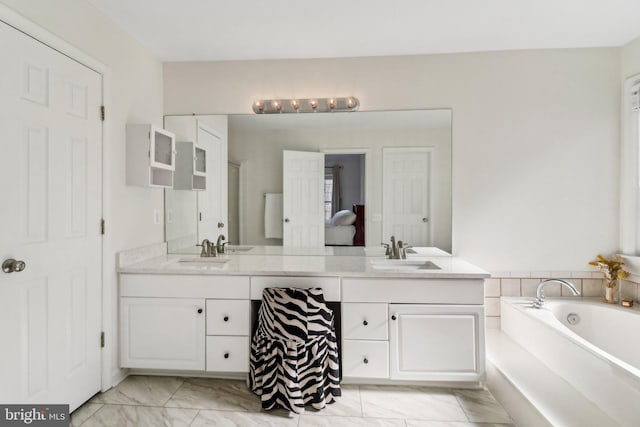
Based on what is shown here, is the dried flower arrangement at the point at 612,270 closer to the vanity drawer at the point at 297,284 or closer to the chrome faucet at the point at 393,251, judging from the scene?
the chrome faucet at the point at 393,251

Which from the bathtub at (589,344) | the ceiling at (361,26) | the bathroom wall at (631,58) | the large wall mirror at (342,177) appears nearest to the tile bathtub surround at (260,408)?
the bathtub at (589,344)

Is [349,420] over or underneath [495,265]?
underneath

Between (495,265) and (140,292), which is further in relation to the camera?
(495,265)

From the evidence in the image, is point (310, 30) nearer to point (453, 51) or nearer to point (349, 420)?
point (453, 51)

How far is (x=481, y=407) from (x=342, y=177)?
1.71 meters

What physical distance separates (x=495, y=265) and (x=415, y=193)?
2.66 feet

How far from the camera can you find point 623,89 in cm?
257

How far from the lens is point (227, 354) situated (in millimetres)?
2260

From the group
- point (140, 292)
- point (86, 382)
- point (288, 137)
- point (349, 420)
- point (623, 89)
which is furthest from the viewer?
point (288, 137)

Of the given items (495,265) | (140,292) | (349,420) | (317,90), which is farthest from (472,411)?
(317,90)

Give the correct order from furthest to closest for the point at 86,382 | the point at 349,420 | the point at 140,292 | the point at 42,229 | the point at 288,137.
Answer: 1. the point at 288,137
2. the point at 140,292
3. the point at 86,382
4. the point at 349,420
5. the point at 42,229

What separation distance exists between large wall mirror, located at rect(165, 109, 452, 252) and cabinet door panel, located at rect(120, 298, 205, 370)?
0.69m

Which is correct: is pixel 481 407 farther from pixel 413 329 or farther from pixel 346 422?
pixel 346 422

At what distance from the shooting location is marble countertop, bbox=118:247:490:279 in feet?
7.18
